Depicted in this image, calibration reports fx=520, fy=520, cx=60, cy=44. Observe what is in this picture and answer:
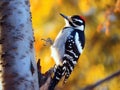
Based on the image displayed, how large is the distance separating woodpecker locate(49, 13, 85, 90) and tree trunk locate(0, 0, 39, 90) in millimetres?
1423

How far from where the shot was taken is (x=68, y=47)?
4.04 meters

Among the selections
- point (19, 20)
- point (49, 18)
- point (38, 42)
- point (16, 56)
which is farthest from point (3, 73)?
point (49, 18)

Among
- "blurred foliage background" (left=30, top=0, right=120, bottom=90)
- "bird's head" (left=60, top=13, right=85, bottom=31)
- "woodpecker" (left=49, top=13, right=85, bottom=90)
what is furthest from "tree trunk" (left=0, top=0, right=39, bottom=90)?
"blurred foliage background" (left=30, top=0, right=120, bottom=90)

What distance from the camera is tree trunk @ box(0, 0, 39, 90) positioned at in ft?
6.82

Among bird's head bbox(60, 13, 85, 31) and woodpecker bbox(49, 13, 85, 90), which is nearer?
woodpecker bbox(49, 13, 85, 90)

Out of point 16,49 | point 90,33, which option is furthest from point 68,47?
point 16,49

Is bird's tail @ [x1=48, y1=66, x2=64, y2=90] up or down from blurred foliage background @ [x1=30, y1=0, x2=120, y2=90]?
up

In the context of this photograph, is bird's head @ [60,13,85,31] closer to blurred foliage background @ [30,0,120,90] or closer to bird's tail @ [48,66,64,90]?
bird's tail @ [48,66,64,90]

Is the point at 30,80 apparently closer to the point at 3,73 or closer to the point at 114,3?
the point at 3,73

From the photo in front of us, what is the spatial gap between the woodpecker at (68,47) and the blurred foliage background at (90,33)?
1.16 metres

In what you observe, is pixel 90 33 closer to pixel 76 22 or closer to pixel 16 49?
pixel 76 22

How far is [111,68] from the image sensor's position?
18.8 feet

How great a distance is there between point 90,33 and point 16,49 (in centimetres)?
358

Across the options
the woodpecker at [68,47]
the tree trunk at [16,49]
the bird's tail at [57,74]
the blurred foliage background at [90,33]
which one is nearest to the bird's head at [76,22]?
the woodpecker at [68,47]
